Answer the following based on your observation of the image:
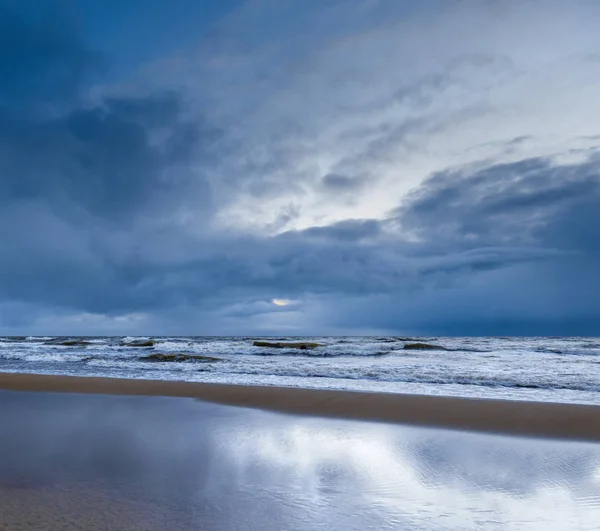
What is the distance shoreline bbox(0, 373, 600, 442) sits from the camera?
817 centimetres

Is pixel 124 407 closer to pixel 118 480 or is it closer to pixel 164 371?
pixel 118 480

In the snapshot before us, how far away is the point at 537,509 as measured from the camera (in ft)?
14.3

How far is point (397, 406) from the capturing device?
10.2 meters

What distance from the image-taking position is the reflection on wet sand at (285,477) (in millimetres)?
4062

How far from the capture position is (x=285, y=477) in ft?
17.1

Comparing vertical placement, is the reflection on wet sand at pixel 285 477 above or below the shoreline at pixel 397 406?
above

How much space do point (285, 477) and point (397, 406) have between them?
555cm

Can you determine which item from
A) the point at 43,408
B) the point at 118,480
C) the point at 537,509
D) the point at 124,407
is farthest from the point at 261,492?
the point at 43,408

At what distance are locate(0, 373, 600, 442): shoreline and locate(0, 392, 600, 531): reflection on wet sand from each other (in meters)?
0.83

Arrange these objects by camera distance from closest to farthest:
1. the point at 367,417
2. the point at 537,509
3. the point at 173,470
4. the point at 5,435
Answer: the point at 537,509 → the point at 173,470 → the point at 5,435 → the point at 367,417

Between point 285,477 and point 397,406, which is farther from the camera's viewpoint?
point 397,406

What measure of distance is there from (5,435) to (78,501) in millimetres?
4133

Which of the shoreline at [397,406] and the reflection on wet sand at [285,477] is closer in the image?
the reflection on wet sand at [285,477]

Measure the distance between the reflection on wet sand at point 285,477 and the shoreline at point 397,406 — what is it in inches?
32.6
